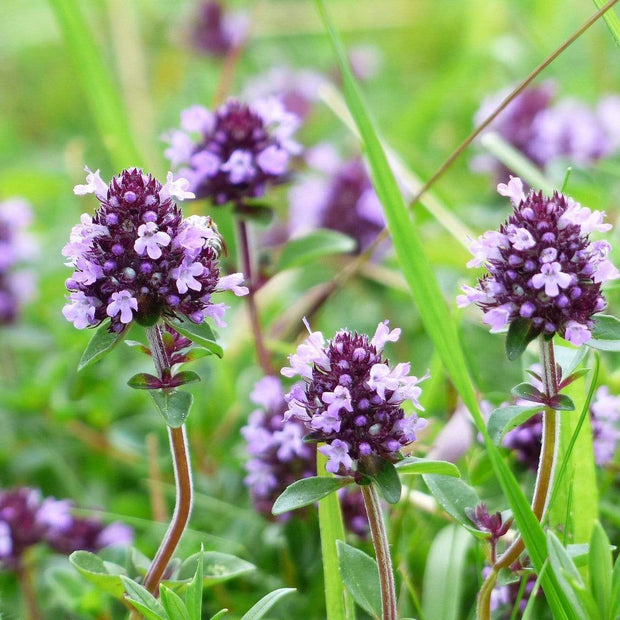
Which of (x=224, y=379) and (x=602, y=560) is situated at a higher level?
(x=224, y=379)

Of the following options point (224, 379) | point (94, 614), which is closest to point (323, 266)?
point (224, 379)

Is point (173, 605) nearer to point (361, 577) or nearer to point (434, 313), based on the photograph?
point (361, 577)

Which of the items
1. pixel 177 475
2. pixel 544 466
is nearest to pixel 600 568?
pixel 544 466

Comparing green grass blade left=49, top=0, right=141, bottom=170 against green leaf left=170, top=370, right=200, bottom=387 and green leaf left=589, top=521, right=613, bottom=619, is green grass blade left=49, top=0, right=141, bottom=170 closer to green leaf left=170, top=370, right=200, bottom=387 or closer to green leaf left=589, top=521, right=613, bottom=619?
green leaf left=170, top=370, right=200, bottom=387

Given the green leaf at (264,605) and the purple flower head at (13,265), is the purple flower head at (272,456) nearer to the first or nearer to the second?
the green leaf at (264,605)

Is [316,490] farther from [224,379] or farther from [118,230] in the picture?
[224,379]

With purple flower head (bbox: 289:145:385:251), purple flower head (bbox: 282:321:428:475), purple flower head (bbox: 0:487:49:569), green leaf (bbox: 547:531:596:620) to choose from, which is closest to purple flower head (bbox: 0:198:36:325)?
purple flower head (bbox: 289:145:385:251)

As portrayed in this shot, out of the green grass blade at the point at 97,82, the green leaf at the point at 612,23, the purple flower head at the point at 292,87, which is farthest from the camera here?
the purple flower head at the point at 292,87

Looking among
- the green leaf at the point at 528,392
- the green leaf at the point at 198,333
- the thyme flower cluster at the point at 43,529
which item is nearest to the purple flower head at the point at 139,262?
the green leaf at the point at 198,333
